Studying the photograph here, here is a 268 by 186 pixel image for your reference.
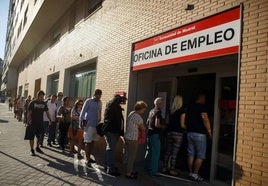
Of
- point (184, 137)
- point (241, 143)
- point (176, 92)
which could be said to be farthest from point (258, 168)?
point (176, 92)

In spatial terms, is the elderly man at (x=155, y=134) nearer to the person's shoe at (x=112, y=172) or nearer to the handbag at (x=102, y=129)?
the person's shoe at (x=112, y=172)

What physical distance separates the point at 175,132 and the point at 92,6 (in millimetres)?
8243

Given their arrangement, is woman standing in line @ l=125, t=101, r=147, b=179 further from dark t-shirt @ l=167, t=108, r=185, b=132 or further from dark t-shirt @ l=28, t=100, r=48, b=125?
dark t-shirt @ l=28, t=100, r=48, b=125

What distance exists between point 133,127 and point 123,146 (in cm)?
205

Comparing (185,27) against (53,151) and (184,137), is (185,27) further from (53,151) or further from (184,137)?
(53,151)

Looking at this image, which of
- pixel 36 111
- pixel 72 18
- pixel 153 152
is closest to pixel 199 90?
pixel 153 152

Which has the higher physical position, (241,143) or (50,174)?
(241,143)

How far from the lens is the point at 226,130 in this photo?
643 cm

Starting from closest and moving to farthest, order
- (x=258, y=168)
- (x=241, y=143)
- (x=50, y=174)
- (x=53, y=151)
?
1. (x=258, y=168)
2. (x=241, y=143)
3. (x=50, y=174)
4. (x=53, y=151)

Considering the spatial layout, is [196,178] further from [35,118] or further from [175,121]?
[35,118]

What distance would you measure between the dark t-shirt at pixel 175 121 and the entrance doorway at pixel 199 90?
66cm

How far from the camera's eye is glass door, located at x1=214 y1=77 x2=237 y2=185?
20.5 feet

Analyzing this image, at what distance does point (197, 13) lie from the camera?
250 inches

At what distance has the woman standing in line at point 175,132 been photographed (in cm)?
689
